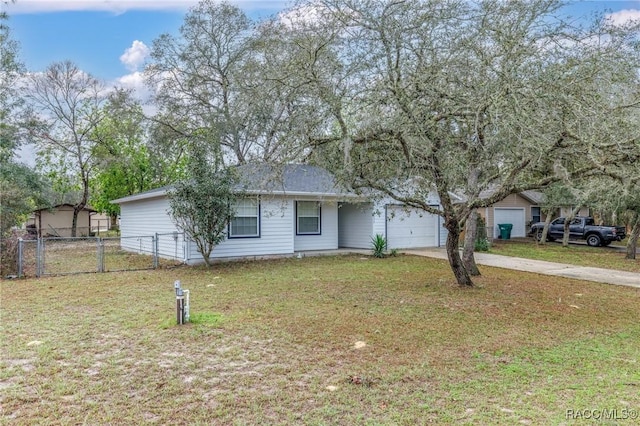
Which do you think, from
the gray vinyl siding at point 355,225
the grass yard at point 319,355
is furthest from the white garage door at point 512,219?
the grass yard at point 319,355

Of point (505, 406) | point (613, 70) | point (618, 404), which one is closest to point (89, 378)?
point (505, 406)

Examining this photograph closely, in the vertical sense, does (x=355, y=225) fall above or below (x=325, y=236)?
above

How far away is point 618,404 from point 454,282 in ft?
19.7

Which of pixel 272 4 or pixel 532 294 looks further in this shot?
pixel 532 294

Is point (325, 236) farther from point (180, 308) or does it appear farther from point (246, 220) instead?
point (180, 308)

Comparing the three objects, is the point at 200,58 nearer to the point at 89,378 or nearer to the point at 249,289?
the point at 249,289

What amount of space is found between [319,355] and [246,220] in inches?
368

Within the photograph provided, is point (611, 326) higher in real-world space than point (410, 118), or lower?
lower

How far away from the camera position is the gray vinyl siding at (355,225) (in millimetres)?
16672

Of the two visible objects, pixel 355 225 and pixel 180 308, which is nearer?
pixel 180 308

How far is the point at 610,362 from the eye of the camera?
4625 mm

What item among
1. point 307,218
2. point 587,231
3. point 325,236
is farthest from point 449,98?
point 587,231

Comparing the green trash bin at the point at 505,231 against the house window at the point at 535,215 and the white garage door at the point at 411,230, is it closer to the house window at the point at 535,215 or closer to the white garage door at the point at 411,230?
the house window at the point at 535,215

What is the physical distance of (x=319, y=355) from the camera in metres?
4.77
